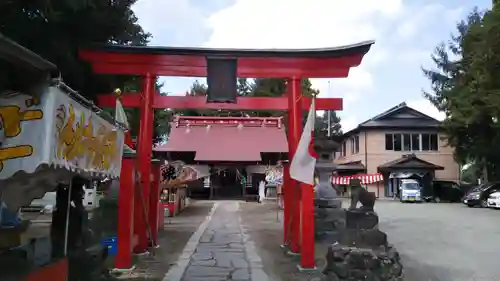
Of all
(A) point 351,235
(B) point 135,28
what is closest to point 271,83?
(B) point 135,28

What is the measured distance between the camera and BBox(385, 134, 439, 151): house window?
1629 inches

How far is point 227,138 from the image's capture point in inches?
806

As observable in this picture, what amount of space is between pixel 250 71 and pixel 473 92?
24.6m

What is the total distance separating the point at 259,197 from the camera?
1273 inches

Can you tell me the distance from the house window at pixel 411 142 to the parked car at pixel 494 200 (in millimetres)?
15690

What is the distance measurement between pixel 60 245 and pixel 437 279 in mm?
6580

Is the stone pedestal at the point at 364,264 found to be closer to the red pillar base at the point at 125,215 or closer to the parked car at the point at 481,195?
the red pillar base at the point at 125,215

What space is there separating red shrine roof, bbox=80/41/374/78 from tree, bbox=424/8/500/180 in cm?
1854

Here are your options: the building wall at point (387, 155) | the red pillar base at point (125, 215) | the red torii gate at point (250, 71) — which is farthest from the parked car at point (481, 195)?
the red pillar base at point (125, 215)

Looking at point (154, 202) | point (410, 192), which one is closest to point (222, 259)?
point (154, 202)

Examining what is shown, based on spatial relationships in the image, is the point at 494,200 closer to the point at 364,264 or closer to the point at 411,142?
the point at 411,142

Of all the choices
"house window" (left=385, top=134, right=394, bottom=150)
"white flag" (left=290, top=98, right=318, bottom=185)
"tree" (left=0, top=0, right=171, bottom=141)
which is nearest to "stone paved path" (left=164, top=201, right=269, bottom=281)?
"white flag" (left=290, top=98, right=318, bottom=185)

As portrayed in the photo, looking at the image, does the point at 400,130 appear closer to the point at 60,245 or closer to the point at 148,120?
the point at 148,120

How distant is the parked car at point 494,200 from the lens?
2508cm
